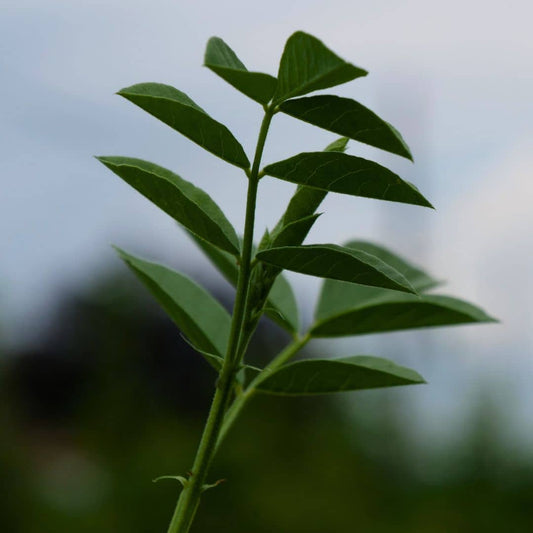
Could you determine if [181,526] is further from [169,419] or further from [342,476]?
[169,419]

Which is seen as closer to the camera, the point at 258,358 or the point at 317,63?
the point at 317,63

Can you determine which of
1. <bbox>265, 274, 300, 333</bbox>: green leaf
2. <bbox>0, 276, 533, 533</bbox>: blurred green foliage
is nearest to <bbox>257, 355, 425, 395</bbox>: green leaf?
<bbox>265, 274, 300, 333</bbox>: green leaf

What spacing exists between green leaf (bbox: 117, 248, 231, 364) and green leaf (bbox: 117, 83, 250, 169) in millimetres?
185

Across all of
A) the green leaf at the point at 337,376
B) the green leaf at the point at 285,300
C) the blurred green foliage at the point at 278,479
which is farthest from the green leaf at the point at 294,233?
the blurred green foliage at the point at 278,479

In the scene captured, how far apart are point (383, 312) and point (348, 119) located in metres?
0.35

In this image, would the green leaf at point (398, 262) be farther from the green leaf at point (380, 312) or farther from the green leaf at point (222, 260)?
the green leaf at point (222, 260)

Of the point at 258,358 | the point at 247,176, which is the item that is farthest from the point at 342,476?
the point at 247,176

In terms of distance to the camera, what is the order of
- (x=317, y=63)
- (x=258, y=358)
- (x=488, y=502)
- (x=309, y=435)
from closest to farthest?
(x=317, y=63) < (x=488, y=502) < (x=309, y=435) < (x=258, y=358)

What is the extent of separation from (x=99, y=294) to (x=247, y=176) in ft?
38.9

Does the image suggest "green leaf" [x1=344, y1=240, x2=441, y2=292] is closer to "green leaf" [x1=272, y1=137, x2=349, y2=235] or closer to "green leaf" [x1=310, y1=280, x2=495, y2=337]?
"green leaf" [x1=310, y1=280, x2=495, y2=337]

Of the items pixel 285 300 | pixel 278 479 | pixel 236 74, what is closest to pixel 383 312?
pixel 285 300

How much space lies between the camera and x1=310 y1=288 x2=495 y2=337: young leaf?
2.67 ft

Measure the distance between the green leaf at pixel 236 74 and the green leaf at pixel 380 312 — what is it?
0.96 ft

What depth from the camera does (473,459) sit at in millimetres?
6461
